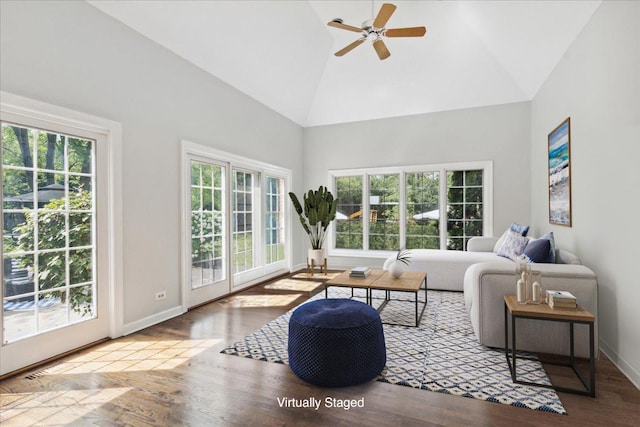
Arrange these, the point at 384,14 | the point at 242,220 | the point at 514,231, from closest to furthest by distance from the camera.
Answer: the point at 384,14, the point at 514,231, the point at 242,220

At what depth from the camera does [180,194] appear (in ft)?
12.7

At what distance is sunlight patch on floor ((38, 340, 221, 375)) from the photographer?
2529 mm

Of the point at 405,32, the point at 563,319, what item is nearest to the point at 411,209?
the point at 405,32

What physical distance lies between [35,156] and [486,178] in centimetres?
596

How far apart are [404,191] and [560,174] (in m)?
2.69

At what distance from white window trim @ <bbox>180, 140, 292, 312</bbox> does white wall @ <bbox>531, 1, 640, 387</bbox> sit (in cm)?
406

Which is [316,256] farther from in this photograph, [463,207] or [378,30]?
[378,30]

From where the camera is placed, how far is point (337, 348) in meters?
2.20

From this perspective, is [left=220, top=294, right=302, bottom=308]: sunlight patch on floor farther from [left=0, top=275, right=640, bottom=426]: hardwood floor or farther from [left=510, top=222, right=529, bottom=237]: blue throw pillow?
[left=510, top=222, right=529, bottom=237]: blue throw pillow

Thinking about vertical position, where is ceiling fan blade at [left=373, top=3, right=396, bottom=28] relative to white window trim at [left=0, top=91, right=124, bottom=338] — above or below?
above

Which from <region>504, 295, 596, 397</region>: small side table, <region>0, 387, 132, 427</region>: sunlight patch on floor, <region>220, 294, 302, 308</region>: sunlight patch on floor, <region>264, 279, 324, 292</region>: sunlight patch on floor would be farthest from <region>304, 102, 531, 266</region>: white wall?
<region>0, 387, 132, 427</region>: sunlight patch on floor

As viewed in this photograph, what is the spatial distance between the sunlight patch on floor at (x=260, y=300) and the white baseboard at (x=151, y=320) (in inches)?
25.9

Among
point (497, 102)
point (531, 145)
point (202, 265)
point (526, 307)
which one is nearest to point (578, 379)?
point (526, 307)

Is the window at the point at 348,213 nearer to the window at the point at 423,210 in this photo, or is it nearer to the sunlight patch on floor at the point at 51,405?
the window at the point at 423,210
